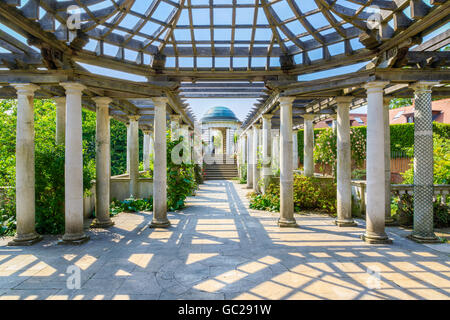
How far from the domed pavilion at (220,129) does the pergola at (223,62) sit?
19.4 meters

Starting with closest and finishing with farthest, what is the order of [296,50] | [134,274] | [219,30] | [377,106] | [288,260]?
1. [134,274]
2. [288,260]
3. [377,106]
4. [219,30]
5. [296,50]

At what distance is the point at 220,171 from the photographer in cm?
2789

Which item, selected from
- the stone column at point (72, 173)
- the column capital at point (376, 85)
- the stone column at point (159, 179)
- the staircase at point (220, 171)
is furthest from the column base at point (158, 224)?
the staircase at point (220, 171)

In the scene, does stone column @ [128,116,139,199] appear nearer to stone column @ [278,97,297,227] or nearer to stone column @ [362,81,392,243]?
stone column @ [278,97,297,227]

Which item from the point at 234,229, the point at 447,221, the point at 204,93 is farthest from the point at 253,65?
the point at 447,221

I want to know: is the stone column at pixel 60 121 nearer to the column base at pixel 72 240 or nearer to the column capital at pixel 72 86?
the column capital at pixel 72 86

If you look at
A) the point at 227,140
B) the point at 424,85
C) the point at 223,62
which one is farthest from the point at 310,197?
the point at 227,140

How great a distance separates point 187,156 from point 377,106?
8.24 m

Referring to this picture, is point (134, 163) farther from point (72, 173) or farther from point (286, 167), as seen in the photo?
point (286, 167)

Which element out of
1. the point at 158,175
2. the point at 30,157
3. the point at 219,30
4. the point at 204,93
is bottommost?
the point at 158,175

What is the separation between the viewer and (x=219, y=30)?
797 centimetres

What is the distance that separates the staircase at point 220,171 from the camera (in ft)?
88.4

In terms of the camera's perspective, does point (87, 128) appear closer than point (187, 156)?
No
